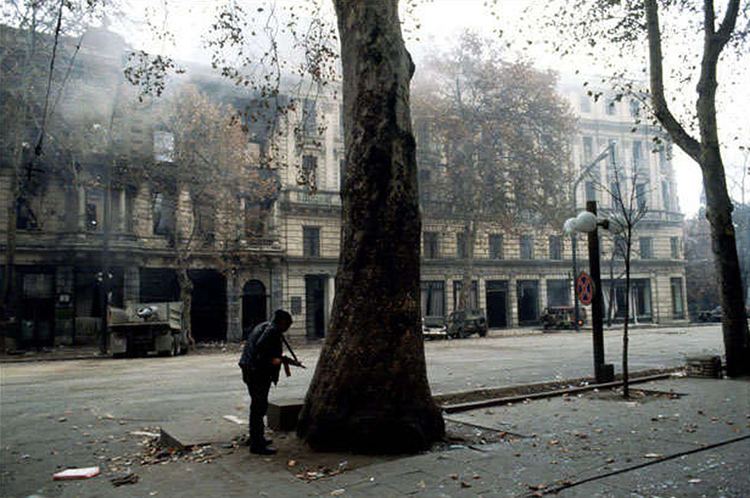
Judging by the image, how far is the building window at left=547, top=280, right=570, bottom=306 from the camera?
156ft

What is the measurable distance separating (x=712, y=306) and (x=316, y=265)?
43.1m

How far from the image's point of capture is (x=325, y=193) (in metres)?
39.0

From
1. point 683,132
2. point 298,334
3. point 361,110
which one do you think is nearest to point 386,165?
point 361,110

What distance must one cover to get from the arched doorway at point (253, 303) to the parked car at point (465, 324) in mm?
10994

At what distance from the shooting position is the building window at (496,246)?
149ft

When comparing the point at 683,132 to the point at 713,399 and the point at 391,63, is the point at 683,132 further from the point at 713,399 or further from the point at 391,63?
the point at 391,63

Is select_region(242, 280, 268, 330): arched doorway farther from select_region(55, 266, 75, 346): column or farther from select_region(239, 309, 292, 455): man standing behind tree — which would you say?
select_region(239, 309, 292, 455): man standing behind tree

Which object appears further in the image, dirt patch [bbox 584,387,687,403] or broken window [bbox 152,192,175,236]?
broken window [bbox 152,192,175,236]

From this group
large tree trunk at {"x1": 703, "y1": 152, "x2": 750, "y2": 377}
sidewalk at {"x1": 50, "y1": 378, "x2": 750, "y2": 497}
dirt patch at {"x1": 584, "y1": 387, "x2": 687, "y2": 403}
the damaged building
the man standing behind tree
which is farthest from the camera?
the damaged building

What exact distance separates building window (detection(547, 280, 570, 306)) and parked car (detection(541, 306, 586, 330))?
682 centimetres

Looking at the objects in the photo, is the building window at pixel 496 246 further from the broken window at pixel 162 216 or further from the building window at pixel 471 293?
the broken window at pixel 162 216

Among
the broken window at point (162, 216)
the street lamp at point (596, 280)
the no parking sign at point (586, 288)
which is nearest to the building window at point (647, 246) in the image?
the broken window at point (162, 216)

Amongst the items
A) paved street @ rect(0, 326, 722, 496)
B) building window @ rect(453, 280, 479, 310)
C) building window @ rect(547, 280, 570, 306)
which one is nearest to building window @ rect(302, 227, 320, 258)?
building window @ rect(453, 280, 479, 310)

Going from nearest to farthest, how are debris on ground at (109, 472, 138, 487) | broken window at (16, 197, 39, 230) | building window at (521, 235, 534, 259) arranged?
debris on ground at (109, 472, 138, 487), broken window at (16, 197, 39, 230), building window at (521, 235, 534, 259)
